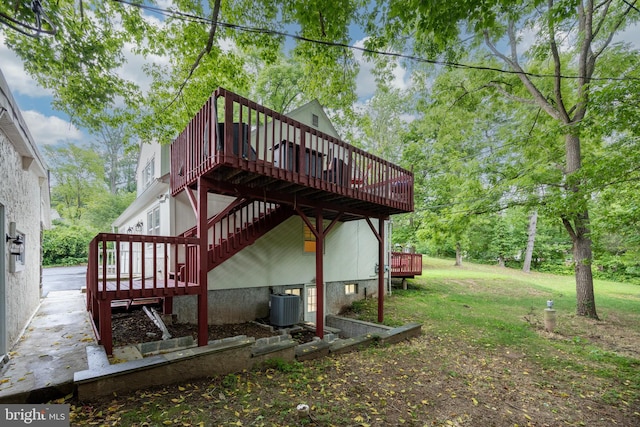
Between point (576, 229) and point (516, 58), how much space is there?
6369mm

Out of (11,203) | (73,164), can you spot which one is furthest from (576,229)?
(73,164)

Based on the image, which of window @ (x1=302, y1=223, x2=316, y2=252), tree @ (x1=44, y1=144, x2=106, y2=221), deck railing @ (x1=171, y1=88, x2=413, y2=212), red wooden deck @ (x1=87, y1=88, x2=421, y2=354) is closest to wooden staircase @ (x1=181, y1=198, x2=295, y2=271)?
red wooden deck @ (x1=87, y1=88, x2=421, y2=354)

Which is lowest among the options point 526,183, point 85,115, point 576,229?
point 576,229

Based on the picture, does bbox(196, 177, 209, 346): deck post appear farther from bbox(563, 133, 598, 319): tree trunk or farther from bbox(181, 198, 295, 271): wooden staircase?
bbox(563, 133, 598, 319): tree trunk

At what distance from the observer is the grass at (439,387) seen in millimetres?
3406

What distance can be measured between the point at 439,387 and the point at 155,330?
5.70 m

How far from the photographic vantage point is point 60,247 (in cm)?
2012

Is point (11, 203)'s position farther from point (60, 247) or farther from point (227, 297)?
point (60, 247)

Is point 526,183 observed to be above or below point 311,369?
above

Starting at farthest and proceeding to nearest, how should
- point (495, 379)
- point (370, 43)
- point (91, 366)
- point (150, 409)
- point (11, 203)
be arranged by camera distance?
point (370, 43)
point (495, 379)
point (11, 203)
point (91, 366)
point (150, 409)

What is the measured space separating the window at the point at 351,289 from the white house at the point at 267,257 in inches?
1.5

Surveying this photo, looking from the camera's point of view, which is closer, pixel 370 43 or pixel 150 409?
pixel 150 409

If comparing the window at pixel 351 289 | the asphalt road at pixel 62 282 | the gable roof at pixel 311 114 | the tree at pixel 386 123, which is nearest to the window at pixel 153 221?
the asphalt road at pixel 62 282

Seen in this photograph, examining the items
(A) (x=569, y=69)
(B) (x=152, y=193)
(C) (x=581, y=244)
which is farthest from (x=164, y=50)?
(C) (x=581, y=244)
